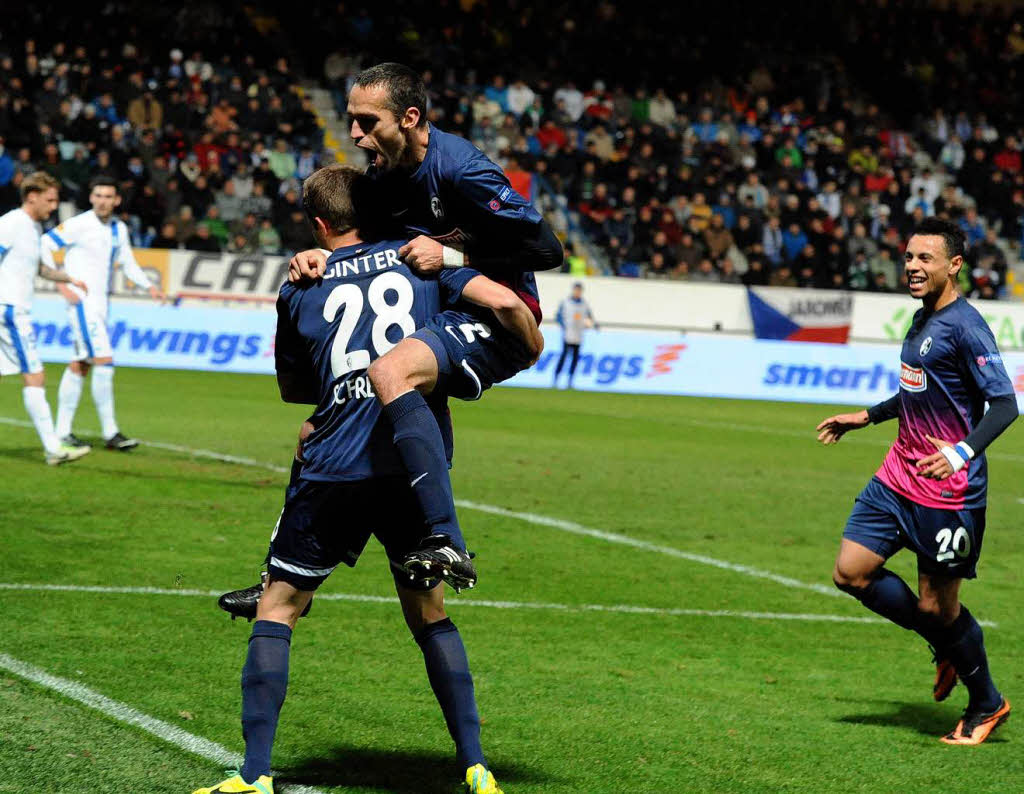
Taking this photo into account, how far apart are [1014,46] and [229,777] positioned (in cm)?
4003

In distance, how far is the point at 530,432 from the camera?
17.0 m

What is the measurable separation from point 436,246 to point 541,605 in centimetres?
377

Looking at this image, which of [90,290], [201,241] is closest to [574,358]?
[201,241]

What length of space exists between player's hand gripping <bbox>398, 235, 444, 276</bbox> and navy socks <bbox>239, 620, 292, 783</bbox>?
115cm

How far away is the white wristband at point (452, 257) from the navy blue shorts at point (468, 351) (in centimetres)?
16

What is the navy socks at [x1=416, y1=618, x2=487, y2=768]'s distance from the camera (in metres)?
4.45

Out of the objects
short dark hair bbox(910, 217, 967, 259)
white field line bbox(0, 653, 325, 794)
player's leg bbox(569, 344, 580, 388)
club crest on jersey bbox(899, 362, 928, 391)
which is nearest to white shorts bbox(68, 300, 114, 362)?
white field line bbox(0, 653, 325, 794)

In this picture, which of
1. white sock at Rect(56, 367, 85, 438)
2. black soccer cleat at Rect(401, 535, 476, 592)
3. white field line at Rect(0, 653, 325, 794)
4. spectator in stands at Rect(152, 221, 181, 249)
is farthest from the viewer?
spectator in stands at Rect(152, 221, 181, 249)

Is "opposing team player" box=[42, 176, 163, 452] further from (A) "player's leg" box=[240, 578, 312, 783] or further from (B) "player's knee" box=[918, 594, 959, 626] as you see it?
(A) "player's leg" box=[240, 578, 312, 783]

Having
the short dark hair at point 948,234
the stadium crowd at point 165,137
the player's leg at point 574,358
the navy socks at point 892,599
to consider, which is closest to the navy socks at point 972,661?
the navy socks at point 892,599

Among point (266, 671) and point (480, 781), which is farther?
point (480, 781)

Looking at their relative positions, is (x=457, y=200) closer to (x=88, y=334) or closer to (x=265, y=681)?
(x=265, y=681)

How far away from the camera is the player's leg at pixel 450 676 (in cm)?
443

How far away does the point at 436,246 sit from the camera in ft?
14.6
